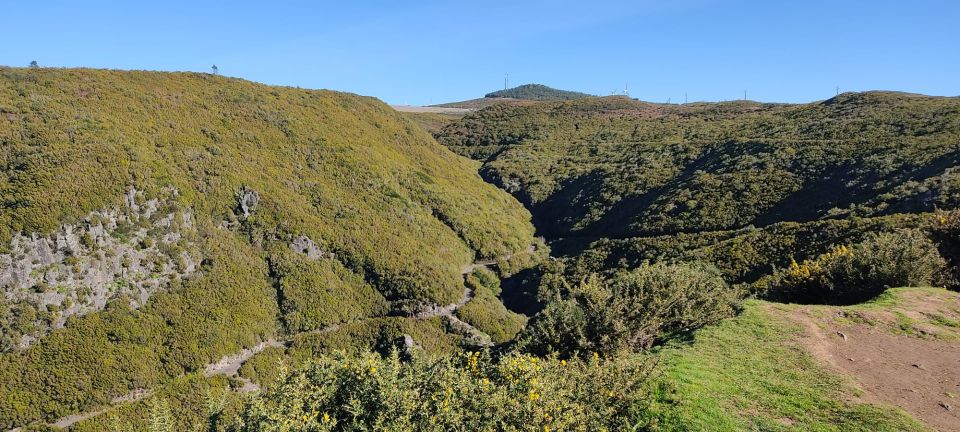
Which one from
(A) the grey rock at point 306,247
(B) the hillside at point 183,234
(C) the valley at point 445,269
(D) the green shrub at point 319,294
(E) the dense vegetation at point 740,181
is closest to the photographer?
(C) the valley at point 445,269

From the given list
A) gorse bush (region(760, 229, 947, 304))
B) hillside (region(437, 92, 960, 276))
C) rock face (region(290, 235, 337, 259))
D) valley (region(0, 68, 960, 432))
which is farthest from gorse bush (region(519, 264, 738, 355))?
rock face (region(290, 235, 337, 259))

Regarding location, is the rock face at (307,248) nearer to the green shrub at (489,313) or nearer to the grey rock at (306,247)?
the grey rock at (306,247)

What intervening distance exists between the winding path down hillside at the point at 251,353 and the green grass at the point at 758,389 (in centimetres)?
1815

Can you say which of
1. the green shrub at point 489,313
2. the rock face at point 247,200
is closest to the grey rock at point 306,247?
the rock face at point 247,200

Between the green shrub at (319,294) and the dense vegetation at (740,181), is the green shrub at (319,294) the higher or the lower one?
the lower one

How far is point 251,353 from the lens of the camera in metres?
29.2

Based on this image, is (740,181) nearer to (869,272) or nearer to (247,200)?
(869,272)

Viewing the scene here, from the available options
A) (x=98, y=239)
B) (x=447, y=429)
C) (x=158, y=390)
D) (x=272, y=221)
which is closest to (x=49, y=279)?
(x=98, y=239)

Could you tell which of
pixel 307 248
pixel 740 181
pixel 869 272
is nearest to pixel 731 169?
pixel 740 181

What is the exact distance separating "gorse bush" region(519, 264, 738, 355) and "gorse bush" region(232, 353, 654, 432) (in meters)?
2.69

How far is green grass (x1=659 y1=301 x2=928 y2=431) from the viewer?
28.6 feet

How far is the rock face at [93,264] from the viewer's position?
24453 millimetres

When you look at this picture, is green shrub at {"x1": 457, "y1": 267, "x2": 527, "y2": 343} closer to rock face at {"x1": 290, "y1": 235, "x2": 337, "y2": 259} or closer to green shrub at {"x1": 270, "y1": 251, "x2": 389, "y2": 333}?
green shrub at {"x1": 270, "y1": 251, "x2": 389, "y2": 333}

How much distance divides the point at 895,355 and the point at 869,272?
7074mm
